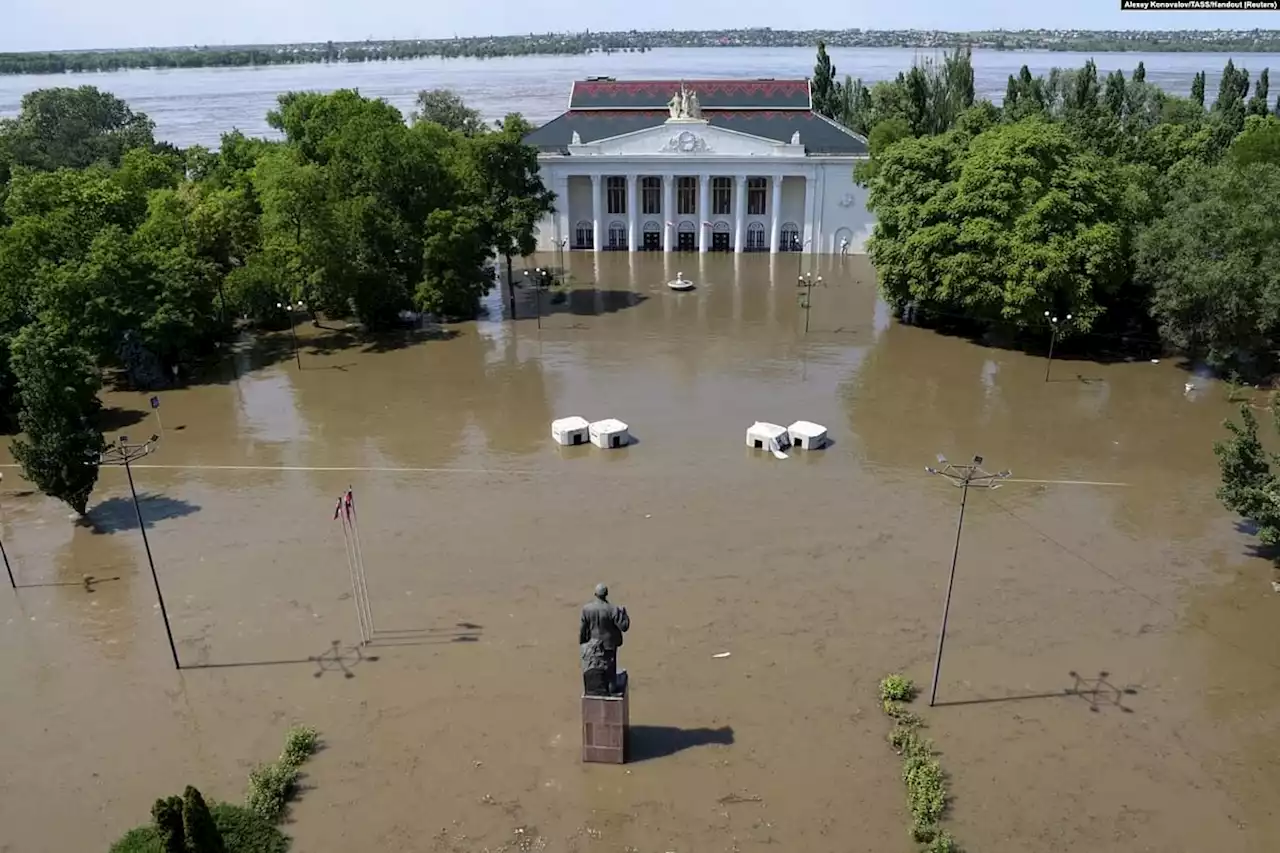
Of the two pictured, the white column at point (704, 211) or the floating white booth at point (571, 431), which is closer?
the floating white booth at point (571, 431)

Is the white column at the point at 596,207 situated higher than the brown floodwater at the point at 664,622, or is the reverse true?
the white column at the point at 596,207

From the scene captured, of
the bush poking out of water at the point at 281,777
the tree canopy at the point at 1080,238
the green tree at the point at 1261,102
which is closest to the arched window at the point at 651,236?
the tree canopy at the point at 1080,238

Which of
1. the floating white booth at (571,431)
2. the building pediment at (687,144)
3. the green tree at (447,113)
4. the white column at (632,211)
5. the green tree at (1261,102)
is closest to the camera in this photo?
the floating white booth at (571,431)

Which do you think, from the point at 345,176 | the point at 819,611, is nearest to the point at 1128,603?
the point at 819,611

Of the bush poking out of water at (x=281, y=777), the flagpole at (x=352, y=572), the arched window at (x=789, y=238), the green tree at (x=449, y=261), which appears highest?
the green tree at (x=449, y=261)

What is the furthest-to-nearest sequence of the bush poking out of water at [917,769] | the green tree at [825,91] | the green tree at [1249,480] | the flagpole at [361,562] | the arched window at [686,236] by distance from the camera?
the green tree at [825,91]
the arched window at [686,236]
the green tree at [1249,480]
the flagpole at [361,562]
the bush poking out of water at [917,769]

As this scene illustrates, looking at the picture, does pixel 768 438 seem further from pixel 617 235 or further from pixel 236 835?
pixel 617 235

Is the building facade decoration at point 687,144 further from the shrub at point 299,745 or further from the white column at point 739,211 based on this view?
the shrub at point 299,745
